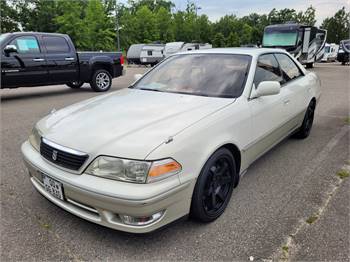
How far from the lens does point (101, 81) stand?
10195 mm

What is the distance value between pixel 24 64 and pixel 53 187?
6921 mm

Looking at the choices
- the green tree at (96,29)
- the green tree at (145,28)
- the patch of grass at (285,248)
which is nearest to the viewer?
Answer: the patch of grass at (285,248)

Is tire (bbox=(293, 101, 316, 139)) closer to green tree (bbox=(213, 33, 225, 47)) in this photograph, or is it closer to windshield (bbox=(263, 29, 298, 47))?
windshield (bbox=(263, 29, 298, 47))

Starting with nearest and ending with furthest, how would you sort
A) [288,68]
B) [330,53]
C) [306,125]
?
[288,68] → [306,125] → [330,53]

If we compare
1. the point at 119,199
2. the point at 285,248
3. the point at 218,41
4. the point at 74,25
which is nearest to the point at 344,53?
the point at 285,248

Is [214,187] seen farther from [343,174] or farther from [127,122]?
[343,174]

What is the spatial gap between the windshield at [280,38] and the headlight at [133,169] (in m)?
A: 19.3

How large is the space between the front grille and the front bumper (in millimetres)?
57

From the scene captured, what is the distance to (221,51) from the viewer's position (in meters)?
3.77

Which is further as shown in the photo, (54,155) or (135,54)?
(135,54)

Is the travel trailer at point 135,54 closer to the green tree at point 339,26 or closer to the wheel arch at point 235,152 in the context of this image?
the wheel arch at point 235,152

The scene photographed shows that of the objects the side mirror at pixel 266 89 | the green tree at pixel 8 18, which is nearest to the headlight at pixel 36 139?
the side mirror at pixel 266 89

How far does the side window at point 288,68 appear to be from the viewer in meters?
4.17

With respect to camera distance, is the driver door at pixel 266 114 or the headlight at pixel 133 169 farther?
the driver door at pixel 266 114
